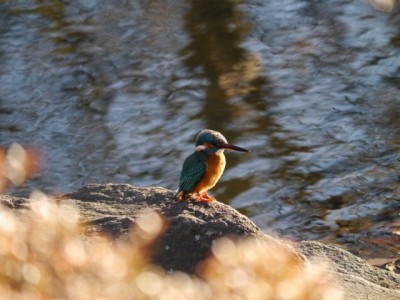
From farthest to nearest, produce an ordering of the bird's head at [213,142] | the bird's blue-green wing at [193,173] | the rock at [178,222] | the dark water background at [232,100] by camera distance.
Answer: the dark water background at [232,100], the bird's head at [213,142], the bird's blue-green wing at [193,173], the rock at [178,222]

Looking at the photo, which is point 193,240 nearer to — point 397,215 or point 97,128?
point 397,215

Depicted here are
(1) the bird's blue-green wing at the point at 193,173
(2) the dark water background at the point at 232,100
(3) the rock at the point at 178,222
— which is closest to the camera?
(3) the rock at the point at 178,222

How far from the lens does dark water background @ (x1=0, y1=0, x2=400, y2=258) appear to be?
318 inches

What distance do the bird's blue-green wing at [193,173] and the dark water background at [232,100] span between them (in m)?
2.23

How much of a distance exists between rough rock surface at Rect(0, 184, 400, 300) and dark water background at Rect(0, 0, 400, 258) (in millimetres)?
1271

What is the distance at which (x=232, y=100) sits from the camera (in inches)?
392

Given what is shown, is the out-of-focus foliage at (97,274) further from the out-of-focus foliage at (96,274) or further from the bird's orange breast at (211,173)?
the bird's orange breast at (211,173)

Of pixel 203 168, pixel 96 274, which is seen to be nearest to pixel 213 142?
pixel 203 168

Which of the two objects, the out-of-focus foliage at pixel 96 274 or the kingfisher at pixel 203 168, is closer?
the out-of-focus foliage at pixel 96 274

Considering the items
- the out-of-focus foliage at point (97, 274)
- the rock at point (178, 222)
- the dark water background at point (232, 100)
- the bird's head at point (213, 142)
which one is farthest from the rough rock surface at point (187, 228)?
the out-of-focus foliage at point (97, 274)

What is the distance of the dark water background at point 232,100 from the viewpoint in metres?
8.08

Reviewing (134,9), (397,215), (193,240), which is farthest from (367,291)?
(134,9)

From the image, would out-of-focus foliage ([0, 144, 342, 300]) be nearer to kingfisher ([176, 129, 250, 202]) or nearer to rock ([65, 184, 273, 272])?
rock ([65, 184, 273, 272])

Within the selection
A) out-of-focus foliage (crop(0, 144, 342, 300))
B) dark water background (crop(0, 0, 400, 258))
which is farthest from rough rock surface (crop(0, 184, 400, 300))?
out-of-focus foliage (crop(0, 144, 342, 300))
